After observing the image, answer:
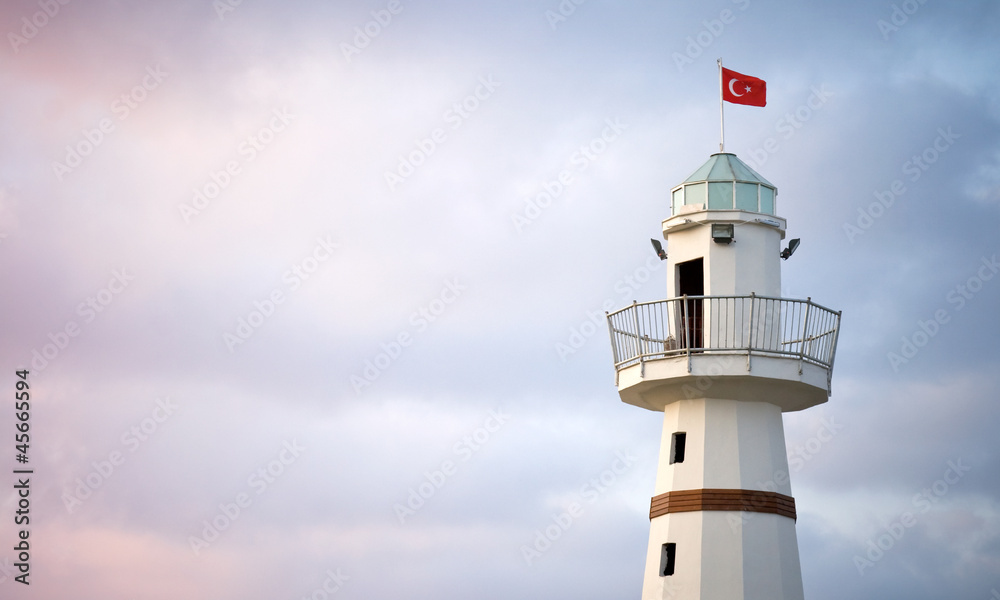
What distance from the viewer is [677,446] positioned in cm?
3662

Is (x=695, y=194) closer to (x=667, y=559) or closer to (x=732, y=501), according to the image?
(x=732, y=501)

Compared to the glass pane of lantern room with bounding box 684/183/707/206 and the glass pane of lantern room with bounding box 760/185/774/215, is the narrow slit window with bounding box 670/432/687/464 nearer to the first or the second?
the glass pane of lantern room with bounding box 684/183/707/206

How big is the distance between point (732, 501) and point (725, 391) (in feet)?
8.94

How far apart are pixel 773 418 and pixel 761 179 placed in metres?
6.17

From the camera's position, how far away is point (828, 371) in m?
36.2

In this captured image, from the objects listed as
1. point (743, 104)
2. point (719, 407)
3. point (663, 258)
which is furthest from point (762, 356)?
point (743, 104)

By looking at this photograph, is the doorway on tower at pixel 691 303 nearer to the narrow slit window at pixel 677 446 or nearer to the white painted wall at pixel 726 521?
the white painted wall at pixel 726 521

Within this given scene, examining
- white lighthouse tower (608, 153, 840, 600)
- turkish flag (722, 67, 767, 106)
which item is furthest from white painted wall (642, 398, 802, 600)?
turkish flag (722, 67, 767, 106)

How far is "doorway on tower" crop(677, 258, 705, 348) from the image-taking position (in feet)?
119

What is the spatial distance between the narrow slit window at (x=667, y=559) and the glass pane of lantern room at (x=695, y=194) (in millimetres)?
8650

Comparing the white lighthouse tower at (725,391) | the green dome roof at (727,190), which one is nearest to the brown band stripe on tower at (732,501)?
the white lighthouse tower at (725,391)

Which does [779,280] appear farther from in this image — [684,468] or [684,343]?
[684,468]

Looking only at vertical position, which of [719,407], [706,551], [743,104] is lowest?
[706,551]

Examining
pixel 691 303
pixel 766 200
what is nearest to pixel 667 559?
pixel 691 303
